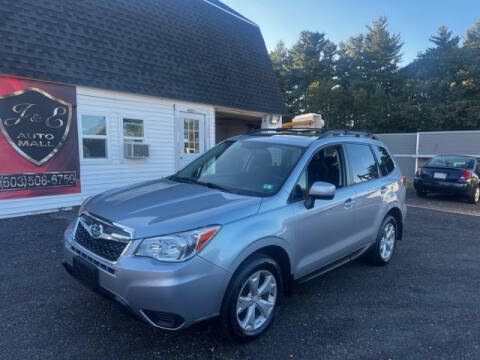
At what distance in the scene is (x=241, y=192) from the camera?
3188mm

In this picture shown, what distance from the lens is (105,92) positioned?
8422 millimetres

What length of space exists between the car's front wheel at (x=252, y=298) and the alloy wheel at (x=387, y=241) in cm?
231

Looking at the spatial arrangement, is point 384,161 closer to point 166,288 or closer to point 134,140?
point 166,288

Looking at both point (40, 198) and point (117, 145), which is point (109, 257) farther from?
point (117, 145)

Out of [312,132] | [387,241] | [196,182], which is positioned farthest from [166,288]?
[387,241]

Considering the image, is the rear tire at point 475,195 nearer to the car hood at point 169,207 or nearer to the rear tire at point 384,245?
the rear tire at point 384,245

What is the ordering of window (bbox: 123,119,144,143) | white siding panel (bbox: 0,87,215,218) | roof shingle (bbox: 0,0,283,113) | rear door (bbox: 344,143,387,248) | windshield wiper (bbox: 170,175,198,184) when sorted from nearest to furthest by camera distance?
1. windshield wiper (bbox: 170,175,198,184)
2. rear door (bbox: 344,143,387,248)
3. roof shingle (bbox: 0,0,283,113)
4. white siding panel (bbox: 0,87,215,218)
5. window (bbox: 123,119,144,143)

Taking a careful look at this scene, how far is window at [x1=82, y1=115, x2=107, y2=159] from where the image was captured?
26.9 feet

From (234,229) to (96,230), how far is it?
3.84 feet

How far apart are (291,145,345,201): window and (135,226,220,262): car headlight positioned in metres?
1.13

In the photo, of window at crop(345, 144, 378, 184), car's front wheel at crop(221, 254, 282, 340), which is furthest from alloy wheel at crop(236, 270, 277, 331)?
window at crop(345, 144, 378, 184)

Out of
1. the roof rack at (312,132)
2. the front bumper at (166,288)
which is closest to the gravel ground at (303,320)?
the front bumper at (166,288)

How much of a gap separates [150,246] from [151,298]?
0.37 meters

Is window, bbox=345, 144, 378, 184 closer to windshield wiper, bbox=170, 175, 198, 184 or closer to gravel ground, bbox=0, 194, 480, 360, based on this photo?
gravel ground, bbox=0, 194, 480, 360
